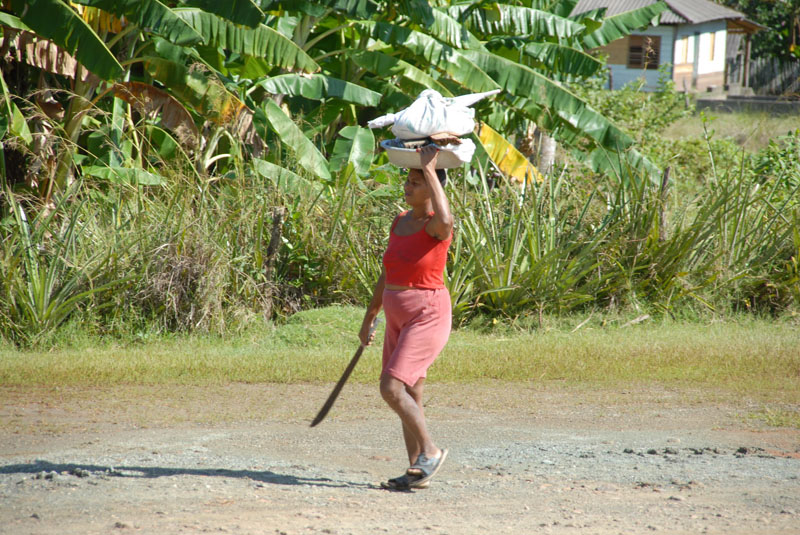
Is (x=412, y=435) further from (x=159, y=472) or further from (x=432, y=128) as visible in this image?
(x=432, y=128)

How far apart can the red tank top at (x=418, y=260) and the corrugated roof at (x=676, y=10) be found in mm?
33359

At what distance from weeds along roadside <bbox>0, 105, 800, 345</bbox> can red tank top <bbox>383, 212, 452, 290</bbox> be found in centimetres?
472

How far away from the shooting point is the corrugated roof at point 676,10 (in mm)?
36188

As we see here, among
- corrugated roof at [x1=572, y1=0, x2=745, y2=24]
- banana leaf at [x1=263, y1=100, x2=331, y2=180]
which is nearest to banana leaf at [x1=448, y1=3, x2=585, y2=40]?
banana leaf at [x1=263, y1=100, x2=331, y2=180]

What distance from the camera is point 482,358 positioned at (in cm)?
816

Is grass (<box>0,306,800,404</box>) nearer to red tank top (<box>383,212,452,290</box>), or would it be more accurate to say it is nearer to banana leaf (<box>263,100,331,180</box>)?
banana leaf (<box>263,100,331,180</box>)

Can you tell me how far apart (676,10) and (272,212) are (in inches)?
1232

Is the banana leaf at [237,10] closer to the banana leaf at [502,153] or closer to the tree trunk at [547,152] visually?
the banana leaf at [502,153]

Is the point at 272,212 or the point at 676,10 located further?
the point at 676,10

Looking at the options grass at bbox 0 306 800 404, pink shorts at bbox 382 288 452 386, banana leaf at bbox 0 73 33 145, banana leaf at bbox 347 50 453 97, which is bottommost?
grass at bbox 0 306 800 404

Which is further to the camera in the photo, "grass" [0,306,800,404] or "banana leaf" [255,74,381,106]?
"banana leaf" [255,74,381,106]

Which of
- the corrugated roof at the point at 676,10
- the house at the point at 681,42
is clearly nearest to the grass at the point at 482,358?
the corrugated roof at the point at 676,10

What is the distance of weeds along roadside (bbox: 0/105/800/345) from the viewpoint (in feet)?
29.1

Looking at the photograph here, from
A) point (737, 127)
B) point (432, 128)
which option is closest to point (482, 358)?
point (432, 128)
